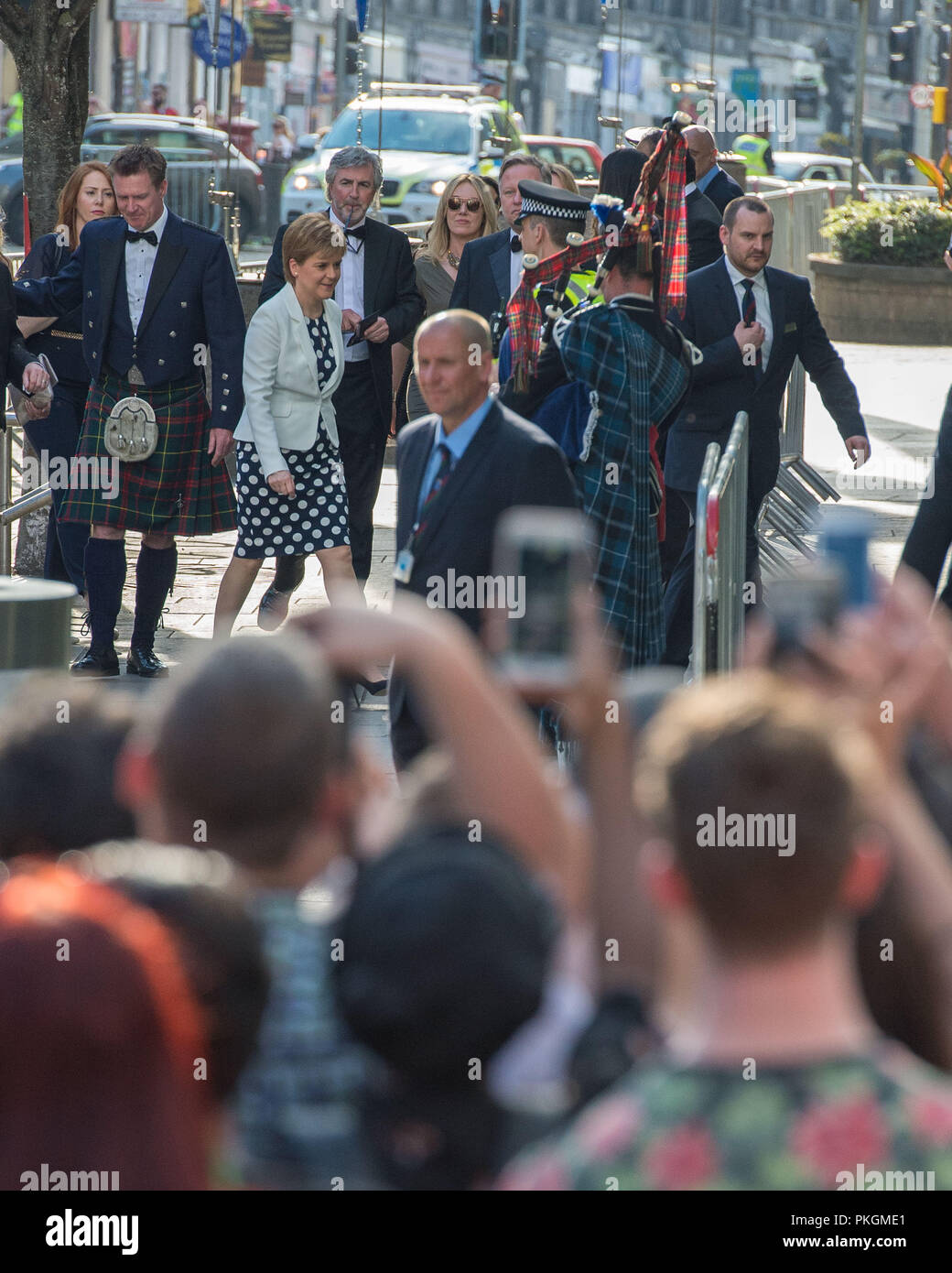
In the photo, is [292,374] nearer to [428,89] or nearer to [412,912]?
[412,912]

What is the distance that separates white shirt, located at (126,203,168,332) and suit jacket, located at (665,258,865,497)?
6.52 feet

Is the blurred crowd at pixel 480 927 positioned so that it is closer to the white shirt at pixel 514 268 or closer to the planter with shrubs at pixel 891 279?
the white shirt at pixel 514 268

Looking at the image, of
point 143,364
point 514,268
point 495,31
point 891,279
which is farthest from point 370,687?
point 891,279

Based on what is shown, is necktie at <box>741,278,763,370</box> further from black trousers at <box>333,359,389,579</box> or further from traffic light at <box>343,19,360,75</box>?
traffic light at <box>343,19,360,75</box>

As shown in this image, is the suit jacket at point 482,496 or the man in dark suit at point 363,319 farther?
the man in dark suit at point 363,319

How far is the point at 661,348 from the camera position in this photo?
627cm

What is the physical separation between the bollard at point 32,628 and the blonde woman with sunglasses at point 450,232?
4.40m

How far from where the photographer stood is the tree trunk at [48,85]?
9836mm

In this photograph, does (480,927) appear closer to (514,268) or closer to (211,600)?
(514,268)

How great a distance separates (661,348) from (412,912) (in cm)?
418

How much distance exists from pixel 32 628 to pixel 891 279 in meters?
16.8

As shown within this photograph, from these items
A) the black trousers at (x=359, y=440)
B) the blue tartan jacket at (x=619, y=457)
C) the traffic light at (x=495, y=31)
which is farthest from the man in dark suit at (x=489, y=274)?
the traffic light at (x=495, y=31)

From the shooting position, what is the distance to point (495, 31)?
19.4 meters

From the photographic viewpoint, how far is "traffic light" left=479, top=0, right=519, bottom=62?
1919cm
